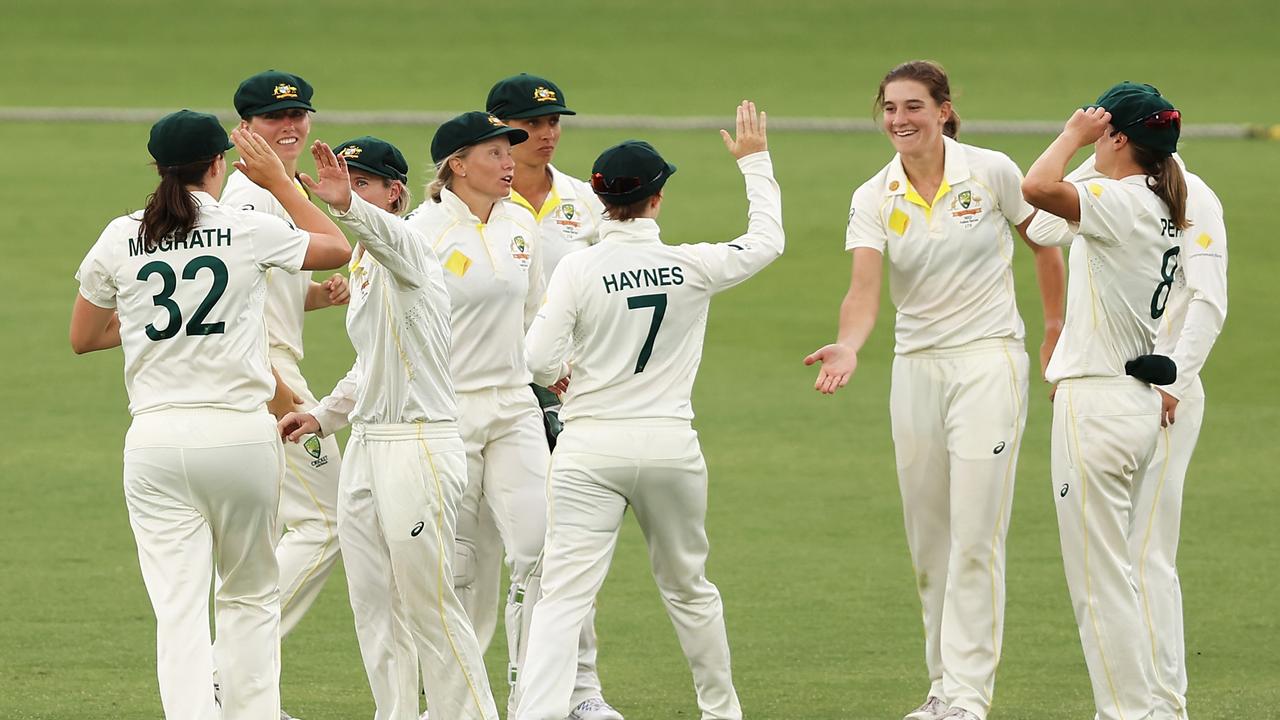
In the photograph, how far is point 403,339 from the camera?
6.12 metres

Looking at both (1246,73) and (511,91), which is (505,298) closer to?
(511,91)

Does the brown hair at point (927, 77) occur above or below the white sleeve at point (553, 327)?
above

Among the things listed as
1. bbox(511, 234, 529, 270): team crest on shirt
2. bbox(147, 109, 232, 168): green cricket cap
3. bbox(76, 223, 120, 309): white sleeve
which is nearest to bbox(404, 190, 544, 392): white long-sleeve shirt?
bbox(511, 234, 529, 270): team crest on shirt

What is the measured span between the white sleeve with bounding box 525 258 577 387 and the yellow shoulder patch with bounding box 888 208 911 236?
144 cm

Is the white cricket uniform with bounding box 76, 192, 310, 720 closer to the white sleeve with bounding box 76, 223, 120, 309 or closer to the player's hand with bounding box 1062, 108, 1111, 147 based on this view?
the white sleeve with bounding box 76, 223, 120, 309

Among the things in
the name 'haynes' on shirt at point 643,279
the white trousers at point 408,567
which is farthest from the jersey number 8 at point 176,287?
the name 'haynes' on shirt at point 643,279

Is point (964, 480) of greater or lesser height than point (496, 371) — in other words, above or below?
below

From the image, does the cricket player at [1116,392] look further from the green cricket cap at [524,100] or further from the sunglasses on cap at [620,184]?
the green cricket cap at [524,100]

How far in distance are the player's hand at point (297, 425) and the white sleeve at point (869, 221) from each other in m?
2.14

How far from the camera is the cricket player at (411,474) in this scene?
20.0ft

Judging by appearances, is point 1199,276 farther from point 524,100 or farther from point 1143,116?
point 524,100

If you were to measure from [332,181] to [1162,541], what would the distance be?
330 cm

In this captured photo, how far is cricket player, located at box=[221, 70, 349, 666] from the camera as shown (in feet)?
23.9

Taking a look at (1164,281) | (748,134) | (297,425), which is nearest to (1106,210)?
(1164,281)
